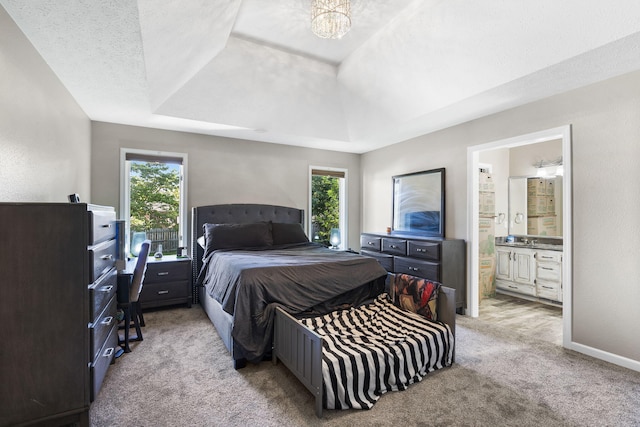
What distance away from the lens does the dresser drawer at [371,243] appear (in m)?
4.71

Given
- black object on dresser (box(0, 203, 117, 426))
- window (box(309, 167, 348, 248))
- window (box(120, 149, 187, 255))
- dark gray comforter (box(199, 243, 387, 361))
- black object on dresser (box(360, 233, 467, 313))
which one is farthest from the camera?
window (box(309, 167, 348, 248))

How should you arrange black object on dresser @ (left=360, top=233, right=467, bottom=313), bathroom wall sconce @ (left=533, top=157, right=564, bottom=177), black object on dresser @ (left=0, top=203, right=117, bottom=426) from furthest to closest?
1. bathroom wall sconce @ (left=533, top=157, right=564, bottom=177)
2. black object on dresser @ (left=360, top=233, right=467, bottom=313)
3. black object on dresser @ (left=0, top=203, right=117, bottom=426)

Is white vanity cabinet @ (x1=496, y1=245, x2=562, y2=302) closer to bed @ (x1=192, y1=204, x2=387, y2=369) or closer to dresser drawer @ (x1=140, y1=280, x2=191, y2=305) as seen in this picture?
bed @ (x1=192, y1=204, x2=387, y2=369)

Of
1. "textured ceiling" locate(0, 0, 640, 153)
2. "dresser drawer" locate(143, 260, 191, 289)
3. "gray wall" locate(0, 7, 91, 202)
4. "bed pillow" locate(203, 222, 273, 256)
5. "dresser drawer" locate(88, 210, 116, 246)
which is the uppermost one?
"textured ceiling" locate(0, 0, 640, 153)

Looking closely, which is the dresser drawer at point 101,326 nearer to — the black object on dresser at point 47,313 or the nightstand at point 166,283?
the black object on dresser at point 47,313

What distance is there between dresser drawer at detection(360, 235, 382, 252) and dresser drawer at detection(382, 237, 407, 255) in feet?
0.36

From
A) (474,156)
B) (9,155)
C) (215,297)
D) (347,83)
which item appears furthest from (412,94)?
(9,155)

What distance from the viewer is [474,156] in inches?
155

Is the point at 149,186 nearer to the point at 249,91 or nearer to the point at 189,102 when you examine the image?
the point at 189,102

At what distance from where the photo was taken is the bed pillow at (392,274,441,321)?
2633 millimetres

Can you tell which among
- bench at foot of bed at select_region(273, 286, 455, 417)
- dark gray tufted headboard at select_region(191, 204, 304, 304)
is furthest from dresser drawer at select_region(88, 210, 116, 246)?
dark gray tufted headboard at select_region(191, 204, 304, 304)

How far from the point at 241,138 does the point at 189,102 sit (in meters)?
1.24

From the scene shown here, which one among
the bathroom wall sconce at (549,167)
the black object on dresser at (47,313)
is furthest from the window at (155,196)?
the bathroom wall sconce at (549,167)

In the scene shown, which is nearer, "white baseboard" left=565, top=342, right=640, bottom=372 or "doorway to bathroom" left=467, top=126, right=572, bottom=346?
"white baseboard" left=565, top=342, right=640, bottom=372
